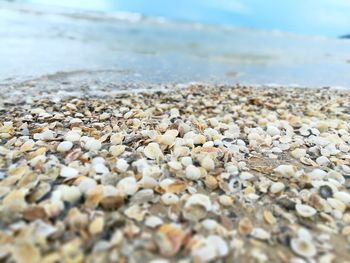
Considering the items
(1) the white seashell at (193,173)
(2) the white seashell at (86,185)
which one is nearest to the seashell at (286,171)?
(1) the white seashell at (193,173)

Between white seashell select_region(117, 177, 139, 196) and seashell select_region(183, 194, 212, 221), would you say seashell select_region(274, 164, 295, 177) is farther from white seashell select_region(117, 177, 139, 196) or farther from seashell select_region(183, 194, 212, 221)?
white seashell select_region(117, 177, 139, 196)

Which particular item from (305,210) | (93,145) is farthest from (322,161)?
(93,145)

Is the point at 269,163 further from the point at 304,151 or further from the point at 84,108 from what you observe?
the point at 84,108

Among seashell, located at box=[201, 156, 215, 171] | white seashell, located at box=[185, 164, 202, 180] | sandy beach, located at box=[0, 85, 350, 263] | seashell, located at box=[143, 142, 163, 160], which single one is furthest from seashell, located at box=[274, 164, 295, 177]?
seashell, located at box=[143, 142, 163, 160]

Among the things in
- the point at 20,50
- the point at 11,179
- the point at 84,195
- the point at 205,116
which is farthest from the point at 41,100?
the point at 20,50

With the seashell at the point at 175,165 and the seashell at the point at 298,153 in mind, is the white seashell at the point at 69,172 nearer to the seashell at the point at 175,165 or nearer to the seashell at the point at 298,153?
the seashell at the point at 175,165
